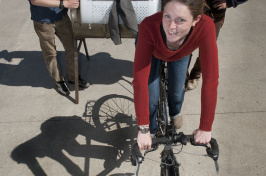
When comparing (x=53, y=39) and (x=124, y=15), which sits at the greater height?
(x=124, y=15)

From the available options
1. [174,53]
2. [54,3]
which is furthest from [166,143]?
[54,3]

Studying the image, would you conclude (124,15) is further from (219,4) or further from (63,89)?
(63,89)

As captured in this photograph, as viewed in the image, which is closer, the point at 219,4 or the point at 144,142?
the point at 144,142

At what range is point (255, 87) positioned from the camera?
449 centimetres

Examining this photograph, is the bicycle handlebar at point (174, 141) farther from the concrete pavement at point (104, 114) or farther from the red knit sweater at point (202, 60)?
the concrete pavement at point (104, 114)

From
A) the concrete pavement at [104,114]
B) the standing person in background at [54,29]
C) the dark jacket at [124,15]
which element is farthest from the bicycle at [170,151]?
the standing person in background at [54,29]

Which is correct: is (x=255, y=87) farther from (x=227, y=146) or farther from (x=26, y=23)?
(x=26, y=23)

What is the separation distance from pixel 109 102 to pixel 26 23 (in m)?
3.30

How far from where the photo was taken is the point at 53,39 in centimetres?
392

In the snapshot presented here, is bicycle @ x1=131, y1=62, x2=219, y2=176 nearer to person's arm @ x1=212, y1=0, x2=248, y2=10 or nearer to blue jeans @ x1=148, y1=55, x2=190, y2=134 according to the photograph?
blue jeans @ x1=148, y1=55, x2=190, y2=134

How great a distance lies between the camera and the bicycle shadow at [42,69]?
15.6 feet

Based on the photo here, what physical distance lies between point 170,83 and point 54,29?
2.01 meters

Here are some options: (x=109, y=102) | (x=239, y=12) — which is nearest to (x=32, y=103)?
(x=109, y=102)

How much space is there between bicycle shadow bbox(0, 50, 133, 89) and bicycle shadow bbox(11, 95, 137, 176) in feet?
3.08
